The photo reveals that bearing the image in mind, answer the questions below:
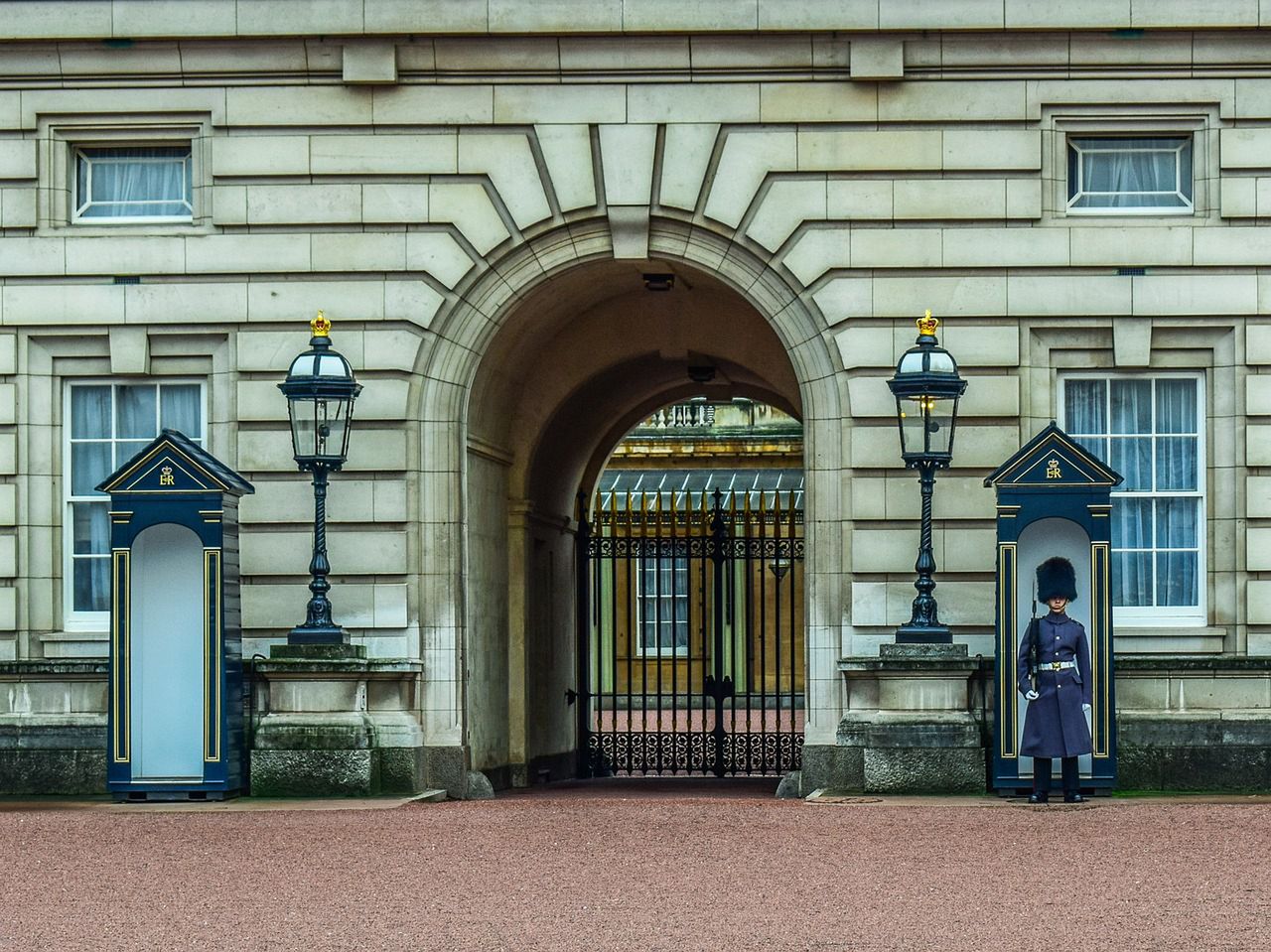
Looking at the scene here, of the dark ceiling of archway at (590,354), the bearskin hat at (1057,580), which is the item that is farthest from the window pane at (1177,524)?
the dark ceiling of archway at (590,354)

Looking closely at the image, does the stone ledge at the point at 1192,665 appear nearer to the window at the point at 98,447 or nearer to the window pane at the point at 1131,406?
the window pane at the point at 1131,406

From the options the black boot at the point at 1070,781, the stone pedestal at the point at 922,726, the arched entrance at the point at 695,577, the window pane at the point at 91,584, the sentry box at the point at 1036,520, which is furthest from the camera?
the arched entrance at the point at 695,577

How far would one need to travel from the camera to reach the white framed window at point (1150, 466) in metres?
16.5

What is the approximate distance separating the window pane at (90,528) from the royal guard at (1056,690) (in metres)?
→ 6.31

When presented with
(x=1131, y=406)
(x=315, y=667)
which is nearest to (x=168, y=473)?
(x=315, y=667)

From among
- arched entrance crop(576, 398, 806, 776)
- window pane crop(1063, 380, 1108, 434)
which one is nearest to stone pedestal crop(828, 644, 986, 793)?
window pane crop(1063, 380, 1108, 434)

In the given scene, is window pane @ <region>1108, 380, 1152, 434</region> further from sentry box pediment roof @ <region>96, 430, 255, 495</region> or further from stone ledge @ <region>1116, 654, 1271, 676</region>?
sentry box pediment roof @ <region>96, 430, 255, 495</region>

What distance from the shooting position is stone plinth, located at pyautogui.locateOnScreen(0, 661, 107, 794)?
16.3 metres

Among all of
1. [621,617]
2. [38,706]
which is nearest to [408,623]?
[38,706]

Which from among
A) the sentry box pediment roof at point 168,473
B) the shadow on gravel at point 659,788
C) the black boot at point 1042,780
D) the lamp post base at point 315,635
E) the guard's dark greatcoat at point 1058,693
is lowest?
the shadow on gravel at point 659,788

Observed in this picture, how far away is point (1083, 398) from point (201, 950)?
8531mm

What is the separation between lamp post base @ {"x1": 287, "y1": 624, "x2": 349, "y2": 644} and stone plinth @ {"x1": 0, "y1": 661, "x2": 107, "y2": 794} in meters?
1.43

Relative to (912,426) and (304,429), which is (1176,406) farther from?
(304,429)

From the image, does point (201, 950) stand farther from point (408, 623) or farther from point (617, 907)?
point (408, 623)
